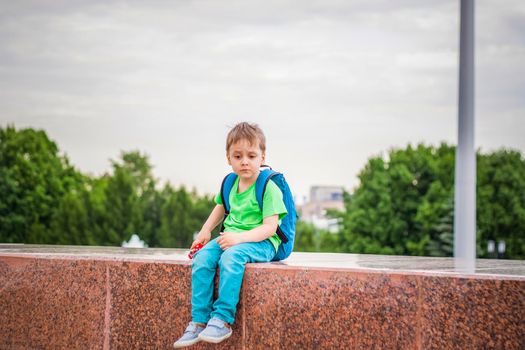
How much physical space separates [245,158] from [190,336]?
1215mm

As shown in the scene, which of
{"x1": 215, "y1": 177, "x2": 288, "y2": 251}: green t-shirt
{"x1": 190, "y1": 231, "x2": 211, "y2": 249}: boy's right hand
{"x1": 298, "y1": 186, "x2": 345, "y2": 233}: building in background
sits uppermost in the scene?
{"x1": 298, "y1": 186, "x2": 345, "y2": 233}: building in background

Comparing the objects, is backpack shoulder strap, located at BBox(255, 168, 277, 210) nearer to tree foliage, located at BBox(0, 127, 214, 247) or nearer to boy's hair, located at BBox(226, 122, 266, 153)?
boy's hair, located at BBox(226, 122, 266, 153)

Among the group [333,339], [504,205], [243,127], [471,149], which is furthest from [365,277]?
[504,205]

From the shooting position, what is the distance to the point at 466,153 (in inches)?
388

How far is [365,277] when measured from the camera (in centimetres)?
496

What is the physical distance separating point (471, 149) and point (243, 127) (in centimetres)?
526

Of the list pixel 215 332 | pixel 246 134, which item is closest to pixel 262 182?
pixel 246 134

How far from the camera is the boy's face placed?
536 centimetres

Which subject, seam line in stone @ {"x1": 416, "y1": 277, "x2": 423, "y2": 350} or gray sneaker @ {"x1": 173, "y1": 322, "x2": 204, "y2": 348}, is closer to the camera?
seam line in stone @ {"x1": 416, "y1": 277, "x2": 423, "y2": 350}

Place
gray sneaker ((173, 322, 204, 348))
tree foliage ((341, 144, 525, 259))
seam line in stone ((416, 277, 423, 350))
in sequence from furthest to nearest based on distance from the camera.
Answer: tree foliage ((341, 144, 525, 259)), gray sneaker ((173, 322, 204, 348)), seam line in stone ((416, 277, 423, 350))

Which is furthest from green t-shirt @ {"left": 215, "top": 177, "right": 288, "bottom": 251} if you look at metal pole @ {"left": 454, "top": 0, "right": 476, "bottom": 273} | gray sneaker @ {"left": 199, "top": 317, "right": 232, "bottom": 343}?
metal pole @ {"left": 454, "top": 0, "right": 476, "bottom": 273}

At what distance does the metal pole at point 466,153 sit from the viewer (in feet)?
31.1

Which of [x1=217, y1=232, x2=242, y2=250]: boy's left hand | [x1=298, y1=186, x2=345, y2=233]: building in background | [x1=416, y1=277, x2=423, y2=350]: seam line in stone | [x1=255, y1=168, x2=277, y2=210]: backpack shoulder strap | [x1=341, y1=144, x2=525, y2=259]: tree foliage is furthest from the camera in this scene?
[x1=298, y1=186, x2=345, y2=233]: building in background

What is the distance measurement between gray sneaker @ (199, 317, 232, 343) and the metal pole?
4.52 meters
